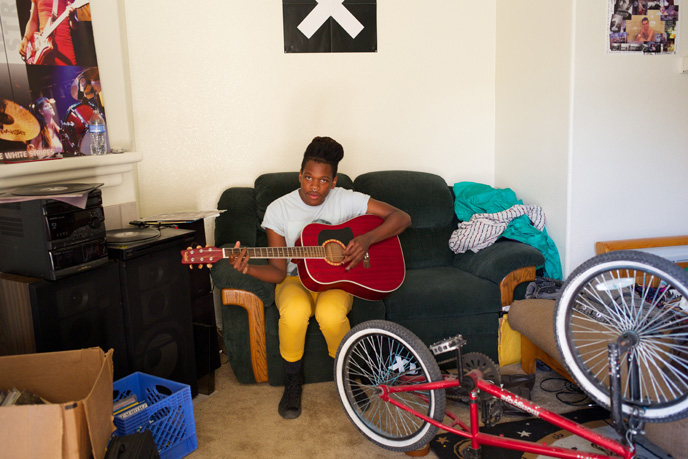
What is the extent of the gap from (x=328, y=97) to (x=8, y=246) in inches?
78.6

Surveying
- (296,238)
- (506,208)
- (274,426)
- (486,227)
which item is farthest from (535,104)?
(274,426)

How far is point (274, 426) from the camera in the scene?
2400mm

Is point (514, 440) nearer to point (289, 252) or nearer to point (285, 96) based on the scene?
point (289, 252)

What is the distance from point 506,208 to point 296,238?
1.31 metres

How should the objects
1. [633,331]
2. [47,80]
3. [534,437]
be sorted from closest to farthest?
[633,331]
[534,437]
[47,80]

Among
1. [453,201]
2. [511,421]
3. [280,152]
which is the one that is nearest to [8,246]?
[280,152]

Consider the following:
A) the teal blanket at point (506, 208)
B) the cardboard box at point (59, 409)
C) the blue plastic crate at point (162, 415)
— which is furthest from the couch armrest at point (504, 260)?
the cardboard box at point (59, 409)

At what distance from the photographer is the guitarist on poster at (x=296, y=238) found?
8.21 feet

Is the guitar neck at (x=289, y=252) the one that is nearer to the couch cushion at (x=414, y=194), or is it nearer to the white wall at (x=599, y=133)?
the couch cushion at (x=414, y=194)

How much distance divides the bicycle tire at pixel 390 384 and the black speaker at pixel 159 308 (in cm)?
72

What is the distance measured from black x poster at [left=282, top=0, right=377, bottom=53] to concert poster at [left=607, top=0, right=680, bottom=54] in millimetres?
1301

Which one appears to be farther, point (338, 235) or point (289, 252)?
point (338, 235)

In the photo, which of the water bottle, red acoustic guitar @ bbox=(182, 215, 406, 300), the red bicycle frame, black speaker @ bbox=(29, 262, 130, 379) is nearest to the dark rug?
the red bicycle frame

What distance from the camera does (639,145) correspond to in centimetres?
307
